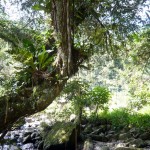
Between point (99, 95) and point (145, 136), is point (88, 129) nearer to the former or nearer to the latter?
point (99, 95)

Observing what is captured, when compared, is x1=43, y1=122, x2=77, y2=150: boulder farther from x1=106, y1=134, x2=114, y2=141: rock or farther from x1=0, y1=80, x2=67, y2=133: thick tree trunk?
x1=0, y1=80, x2=67, y2=133: thick tree trunk

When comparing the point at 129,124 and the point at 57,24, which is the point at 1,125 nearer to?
the point at 57,24

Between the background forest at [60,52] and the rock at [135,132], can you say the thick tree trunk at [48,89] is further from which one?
the rock at [135,132]

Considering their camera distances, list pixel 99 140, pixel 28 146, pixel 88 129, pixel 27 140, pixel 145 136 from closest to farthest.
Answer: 1. pixel 145 136
2. pixel 28 146
3. pixel 99 140
4. pixel 27 140
5. pixel 88 129

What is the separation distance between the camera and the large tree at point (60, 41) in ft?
18.1

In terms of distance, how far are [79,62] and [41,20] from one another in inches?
68.4

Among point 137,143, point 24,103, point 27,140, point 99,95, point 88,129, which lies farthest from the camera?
point 88,129

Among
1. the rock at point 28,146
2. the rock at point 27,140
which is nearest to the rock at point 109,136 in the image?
the rock at point 28,146

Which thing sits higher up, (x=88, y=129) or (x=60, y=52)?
(x=60, y=52)

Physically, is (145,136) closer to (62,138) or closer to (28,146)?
(62,138)

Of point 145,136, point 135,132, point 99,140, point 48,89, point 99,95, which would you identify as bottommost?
point 99,140

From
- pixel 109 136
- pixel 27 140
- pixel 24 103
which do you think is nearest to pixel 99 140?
pixel 109 136

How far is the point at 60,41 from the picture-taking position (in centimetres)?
566

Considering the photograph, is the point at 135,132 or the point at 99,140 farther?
the point at 135,132
